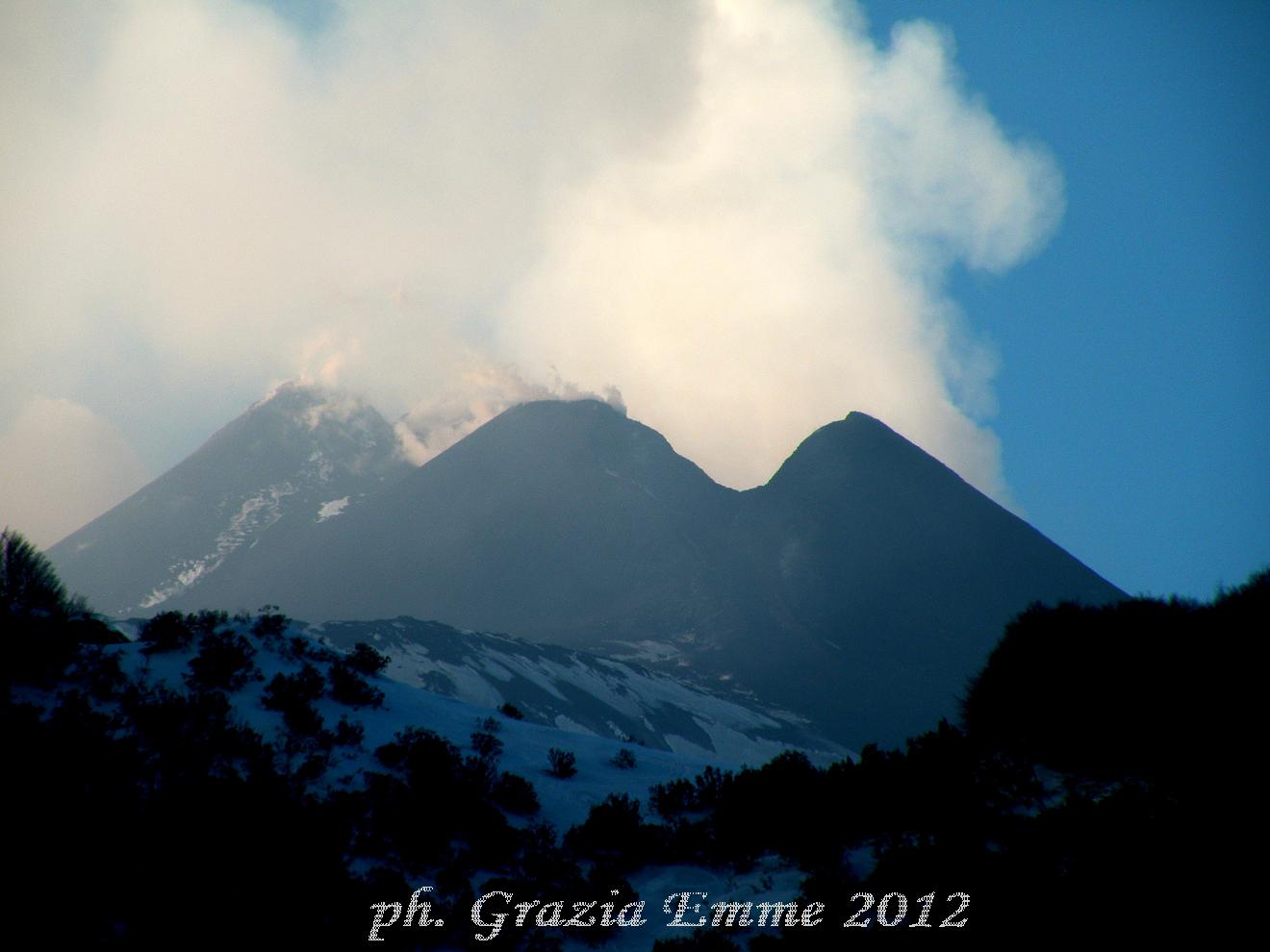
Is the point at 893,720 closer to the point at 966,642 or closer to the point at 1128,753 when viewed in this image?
the point at 966,642

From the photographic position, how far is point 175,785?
429 inches

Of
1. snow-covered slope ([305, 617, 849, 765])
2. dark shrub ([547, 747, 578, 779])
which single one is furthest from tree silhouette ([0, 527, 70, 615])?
snow-covered slope ([305, 617, 849, 765])

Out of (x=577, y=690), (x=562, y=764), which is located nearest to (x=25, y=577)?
(x=562, y=764)

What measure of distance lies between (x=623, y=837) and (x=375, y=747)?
5268 mm

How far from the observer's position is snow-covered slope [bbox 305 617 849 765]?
292ft

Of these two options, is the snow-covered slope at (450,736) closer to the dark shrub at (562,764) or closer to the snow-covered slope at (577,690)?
the dark shrub at (562,764)

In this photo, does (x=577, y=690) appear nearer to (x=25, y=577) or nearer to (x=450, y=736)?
(x=25, y=577)

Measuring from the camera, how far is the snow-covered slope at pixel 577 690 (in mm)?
88875

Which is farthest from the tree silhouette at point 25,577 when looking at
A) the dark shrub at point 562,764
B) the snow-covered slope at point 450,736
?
the dark shrub at point 562,764

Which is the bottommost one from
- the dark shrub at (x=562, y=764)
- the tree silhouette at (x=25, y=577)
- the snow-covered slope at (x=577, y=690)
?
the tree silhouette at (x=25, y=577)

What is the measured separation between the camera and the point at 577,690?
101 metres

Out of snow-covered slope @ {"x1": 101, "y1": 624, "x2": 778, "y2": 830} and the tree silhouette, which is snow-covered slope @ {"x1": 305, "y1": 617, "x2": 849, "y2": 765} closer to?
the tree silhouette

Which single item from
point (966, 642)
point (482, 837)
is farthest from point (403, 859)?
point (966, 642)

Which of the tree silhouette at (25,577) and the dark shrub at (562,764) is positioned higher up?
the dark shrub at (562,764)
